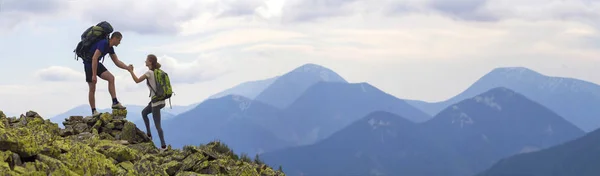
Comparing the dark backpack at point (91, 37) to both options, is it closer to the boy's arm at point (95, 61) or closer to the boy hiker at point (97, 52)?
the boy hiker at point (97, 52)

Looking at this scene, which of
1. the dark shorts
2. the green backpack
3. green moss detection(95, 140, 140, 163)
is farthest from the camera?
the dark shorts

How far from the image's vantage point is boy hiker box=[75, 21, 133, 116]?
1844 cm

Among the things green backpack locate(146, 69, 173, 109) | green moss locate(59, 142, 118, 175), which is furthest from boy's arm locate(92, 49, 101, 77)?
green moss locate(59, 142, 118, 175)

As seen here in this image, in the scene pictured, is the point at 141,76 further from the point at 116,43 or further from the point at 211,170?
the point at 211,170

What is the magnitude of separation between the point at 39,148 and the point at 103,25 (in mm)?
6463

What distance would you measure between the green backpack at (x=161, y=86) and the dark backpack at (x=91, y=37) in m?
2.69

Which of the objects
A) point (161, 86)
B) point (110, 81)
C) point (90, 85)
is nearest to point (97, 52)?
point (110, 81)

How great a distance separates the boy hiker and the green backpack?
3.72 ft

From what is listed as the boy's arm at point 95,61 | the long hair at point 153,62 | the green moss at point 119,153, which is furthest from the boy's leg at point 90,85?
the green moss at point 119,153

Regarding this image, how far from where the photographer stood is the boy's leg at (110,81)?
19.3 meters

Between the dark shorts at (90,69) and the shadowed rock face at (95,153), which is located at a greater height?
the dark shorts at (90,69)

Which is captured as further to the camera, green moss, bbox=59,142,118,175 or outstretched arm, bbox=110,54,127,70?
outstretched arm, bbox=110,54,127,70

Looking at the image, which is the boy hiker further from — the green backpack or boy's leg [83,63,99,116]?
the green backpack

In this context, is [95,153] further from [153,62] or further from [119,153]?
[153,62]
